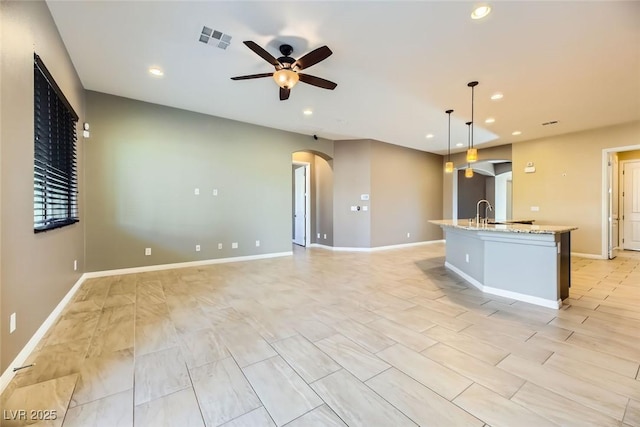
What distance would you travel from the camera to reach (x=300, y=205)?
8.44m

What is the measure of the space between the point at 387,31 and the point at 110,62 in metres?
3.46

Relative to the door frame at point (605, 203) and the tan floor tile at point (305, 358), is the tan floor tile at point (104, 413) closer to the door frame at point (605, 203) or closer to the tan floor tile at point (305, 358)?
the tan floor tile at point (305, 358)

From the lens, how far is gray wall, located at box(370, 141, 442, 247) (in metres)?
7.34

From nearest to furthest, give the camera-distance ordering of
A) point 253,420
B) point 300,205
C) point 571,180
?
point 253,420
point 571,180
point 300,205

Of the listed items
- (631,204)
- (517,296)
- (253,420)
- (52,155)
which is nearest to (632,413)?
(517,296)

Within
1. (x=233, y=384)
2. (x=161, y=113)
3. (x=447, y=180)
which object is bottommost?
(x=233, y=384)

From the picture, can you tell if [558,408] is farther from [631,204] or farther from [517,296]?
[631,204]

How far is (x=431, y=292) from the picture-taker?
11.8 ft

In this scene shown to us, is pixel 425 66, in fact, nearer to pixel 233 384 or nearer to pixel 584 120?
pixel 233 384

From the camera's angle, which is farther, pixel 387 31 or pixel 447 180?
pixel 447 180

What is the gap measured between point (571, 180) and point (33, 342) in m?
9.41

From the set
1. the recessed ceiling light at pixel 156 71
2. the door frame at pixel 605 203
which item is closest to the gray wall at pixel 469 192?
the door frame at pixel 605 203

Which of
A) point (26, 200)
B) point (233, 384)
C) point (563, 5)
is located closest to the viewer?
point (233, 384)

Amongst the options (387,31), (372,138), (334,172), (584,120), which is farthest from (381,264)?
(584,120)
